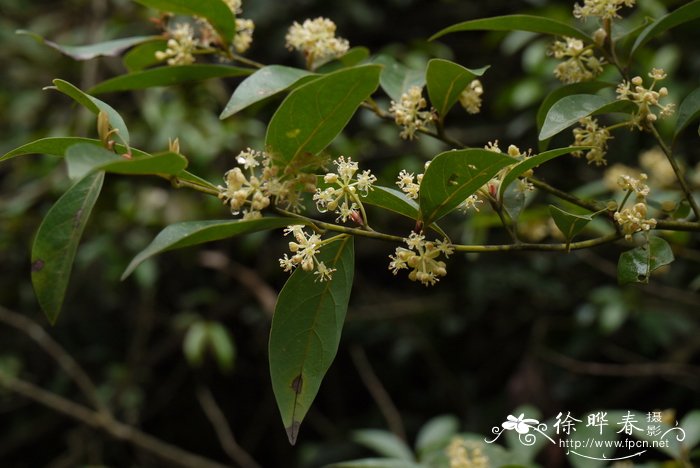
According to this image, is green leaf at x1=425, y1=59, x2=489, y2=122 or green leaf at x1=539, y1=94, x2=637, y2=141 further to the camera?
green leaf at x1=425, y1=59, x2=489, y2=122

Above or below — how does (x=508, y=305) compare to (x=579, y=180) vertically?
below

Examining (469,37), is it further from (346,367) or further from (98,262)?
Answer: (98,262)

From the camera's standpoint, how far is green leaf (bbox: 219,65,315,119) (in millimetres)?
832

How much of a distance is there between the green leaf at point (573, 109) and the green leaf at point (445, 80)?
0.12m

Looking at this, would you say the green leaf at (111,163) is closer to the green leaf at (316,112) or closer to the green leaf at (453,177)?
A: the green leaf at (316,112)

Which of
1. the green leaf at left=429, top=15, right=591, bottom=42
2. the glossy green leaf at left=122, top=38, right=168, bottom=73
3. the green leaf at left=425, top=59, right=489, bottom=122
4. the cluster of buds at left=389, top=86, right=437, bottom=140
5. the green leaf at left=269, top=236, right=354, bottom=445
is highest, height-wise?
the green leaf at left=429, top=15, right=591, bottom=42

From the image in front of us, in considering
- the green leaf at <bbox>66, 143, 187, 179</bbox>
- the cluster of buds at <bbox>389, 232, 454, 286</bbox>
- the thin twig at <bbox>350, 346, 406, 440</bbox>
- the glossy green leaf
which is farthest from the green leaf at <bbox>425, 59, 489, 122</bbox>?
the thin twig at <bbox>350, 346, 406, 440</bbox>

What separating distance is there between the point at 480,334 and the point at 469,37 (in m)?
1.29

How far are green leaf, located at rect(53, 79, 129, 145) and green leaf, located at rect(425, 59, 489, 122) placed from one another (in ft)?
1.21

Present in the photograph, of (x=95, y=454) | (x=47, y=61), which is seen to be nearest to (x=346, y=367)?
(x=95, y=454)

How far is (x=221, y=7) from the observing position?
998 millimetres

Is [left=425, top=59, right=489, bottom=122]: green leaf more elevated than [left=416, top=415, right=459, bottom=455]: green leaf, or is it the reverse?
[left=425, top=59, right=489, bottom=122]: green leaf

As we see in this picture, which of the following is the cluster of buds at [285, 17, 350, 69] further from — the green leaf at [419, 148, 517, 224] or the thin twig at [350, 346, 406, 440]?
the thin twig at [350, 346, 406, 440]

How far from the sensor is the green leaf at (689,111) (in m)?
0.87
